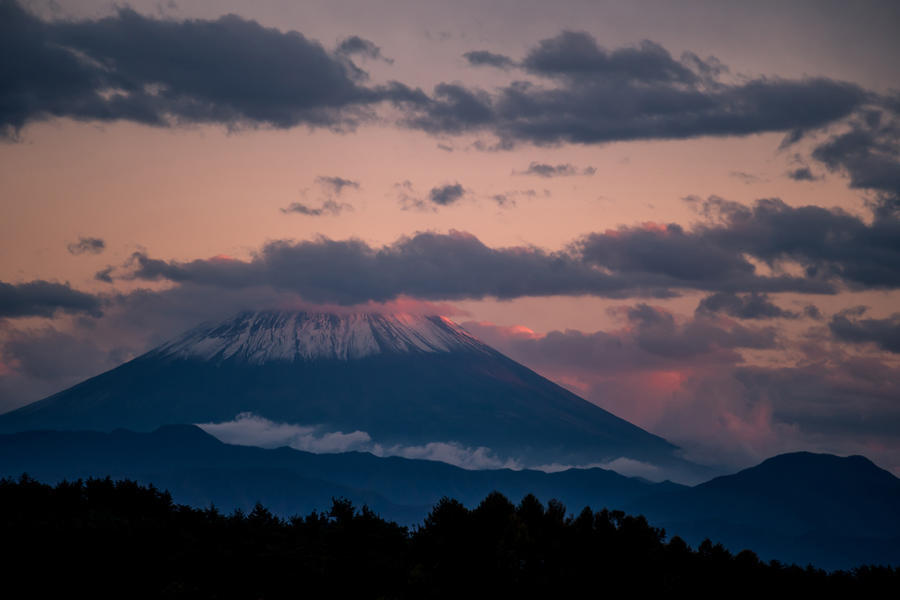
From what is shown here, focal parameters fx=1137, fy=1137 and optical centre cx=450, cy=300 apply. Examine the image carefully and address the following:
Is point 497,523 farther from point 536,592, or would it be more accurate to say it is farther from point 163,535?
point 163,535

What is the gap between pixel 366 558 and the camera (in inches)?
3022

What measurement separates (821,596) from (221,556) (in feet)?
133

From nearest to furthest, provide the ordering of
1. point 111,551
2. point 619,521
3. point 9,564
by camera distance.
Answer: point 9,564, point 111,551, point 619,521

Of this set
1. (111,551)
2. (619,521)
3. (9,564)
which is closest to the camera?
(9,564)

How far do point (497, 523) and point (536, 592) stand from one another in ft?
23.2

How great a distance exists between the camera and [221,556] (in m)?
71.1

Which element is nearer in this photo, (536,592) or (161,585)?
(161,585)

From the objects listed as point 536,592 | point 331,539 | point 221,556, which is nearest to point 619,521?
point 536,592

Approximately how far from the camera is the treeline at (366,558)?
65.4 meters

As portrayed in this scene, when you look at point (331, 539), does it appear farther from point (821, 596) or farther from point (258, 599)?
point (821, 596)

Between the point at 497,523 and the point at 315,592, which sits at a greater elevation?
the point at 497,523

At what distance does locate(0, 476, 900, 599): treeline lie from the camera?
65.4 m

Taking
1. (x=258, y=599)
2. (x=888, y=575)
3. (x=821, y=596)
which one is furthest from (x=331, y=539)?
(x=888, y=575)

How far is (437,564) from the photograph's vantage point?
7438 cm
